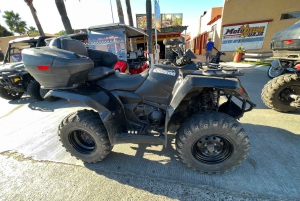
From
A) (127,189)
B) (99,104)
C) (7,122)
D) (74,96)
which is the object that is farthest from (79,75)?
(7,122)

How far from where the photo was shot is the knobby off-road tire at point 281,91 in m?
2.72

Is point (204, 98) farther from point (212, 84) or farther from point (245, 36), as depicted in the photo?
point (245, 36)

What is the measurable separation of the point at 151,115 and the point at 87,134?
93 centimetres

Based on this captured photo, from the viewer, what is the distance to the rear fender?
69.4 inches

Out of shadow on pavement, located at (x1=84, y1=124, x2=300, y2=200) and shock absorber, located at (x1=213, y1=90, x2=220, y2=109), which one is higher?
shock absorber, located at (x1=213, y1=90, x2=220, y2=109)

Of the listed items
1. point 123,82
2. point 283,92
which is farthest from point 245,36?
point 123,82

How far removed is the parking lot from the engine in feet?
1.71

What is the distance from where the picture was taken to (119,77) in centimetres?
200

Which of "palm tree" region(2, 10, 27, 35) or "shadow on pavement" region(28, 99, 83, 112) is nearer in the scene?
"shadow on pavement" region(28, 99, 83, 112)

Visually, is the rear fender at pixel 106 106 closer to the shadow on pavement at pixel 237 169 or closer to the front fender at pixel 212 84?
the shadow on pavement at pixel 237 169

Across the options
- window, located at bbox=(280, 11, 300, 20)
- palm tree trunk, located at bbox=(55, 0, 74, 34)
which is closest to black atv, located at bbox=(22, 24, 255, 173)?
palm tree trunk, located at bbox=(55, 0, 74, 34)

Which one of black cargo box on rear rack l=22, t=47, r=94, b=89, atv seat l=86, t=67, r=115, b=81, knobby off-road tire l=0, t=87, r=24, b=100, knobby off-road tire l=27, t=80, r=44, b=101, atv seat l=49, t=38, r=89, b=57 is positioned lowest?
knobby off-road tire l=0, t=87, r=24, b=100

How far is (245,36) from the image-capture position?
36.6ft

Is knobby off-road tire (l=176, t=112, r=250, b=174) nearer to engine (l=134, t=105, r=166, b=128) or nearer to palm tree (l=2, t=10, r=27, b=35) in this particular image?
engine (l=134, t=105, r=166, b=128)
